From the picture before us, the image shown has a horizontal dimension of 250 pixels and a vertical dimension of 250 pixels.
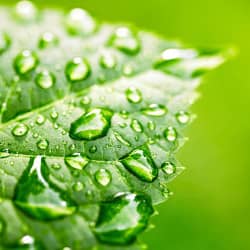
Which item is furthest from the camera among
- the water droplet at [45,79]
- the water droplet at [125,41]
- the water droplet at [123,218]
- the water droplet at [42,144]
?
the water droplet at [125,41]

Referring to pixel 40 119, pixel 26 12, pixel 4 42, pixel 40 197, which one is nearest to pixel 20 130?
pixel 40 119

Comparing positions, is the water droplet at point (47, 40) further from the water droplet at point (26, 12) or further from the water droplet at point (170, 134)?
the water droplet at point (170, 134)

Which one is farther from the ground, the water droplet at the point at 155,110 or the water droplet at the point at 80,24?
the water droplet at the point at 80,24

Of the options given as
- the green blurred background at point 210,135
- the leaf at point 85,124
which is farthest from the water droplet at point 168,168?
the green blurred background at point 210,135

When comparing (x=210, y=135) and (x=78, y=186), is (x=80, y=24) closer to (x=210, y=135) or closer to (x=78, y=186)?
(x=78, y=186)

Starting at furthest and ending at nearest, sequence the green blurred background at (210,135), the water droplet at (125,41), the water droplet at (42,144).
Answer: the green blurred background at (210,135), the water droplet at (125,41), the water droplet at (42,144)

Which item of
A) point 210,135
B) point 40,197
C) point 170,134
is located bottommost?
point 210,135
